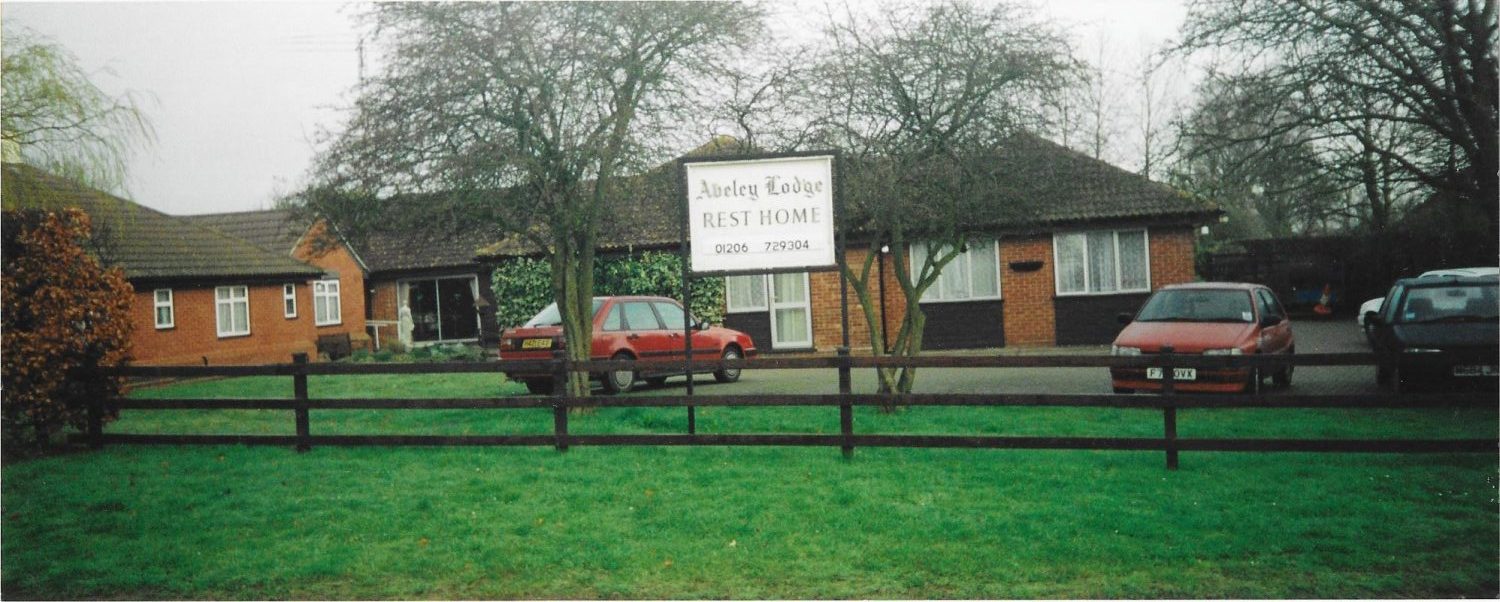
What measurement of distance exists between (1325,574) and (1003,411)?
6.74m

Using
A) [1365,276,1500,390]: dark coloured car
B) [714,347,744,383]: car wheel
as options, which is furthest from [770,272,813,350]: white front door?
[1365,276,1500,390]: dark coloured car

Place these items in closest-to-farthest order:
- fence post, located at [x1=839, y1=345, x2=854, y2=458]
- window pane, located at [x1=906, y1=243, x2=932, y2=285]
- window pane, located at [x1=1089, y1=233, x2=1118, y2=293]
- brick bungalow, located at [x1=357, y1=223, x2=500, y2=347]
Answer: fence post, located at [x1=839, y1=345, x2=854, y2=458], window pane, located at [x1=1089, y1=233, x2=1118, y2=293], window pane, located at [x1=906, y1=243, x2=932, y2=285], brick bungalow, located at [x1=357, y1=223, x2=500, y2=347]

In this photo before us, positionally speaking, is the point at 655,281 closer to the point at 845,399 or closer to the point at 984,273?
the point at 984,273

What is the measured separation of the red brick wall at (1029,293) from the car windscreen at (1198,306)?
25.3 ft

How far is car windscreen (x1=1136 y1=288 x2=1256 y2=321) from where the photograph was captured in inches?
529

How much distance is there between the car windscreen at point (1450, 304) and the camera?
12.1 metres

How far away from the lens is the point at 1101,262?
2167cm

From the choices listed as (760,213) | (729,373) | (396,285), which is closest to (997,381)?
(729,373)

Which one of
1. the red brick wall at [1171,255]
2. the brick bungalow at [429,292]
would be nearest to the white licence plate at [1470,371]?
the red brick wall at [1171,255]

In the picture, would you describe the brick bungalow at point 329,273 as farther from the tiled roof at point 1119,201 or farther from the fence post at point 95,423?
the fence post at point 95,423

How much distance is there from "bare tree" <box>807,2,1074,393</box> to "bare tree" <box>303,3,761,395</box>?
143 cm

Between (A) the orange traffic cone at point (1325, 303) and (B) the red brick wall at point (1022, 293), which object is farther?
(A) the orange traffic cone at point (1325, 303)

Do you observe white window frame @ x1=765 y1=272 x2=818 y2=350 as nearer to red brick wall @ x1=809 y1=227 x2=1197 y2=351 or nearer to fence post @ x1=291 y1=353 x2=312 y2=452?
red brick wall @ x1=809 y1=227 x2=1197 y2=351

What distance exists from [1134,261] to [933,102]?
12172mm
